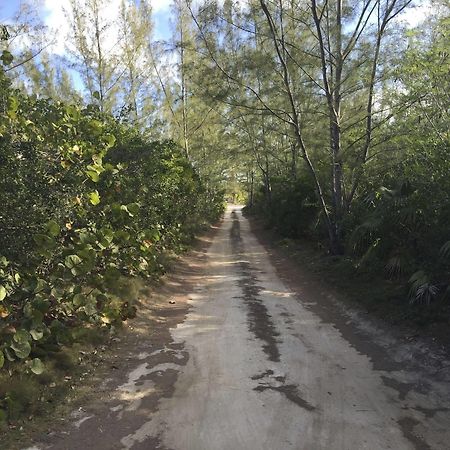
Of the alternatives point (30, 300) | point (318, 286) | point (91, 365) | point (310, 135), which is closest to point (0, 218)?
point (30, 300)

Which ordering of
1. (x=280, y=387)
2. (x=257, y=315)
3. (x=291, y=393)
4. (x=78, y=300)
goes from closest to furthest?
1. (x=78, y=300)
2. (x=291, y=393)
3. (x=280, y=387)
4. (x=257, y=315)

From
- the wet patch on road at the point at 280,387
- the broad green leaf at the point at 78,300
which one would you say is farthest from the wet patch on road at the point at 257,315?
the broad green leaf at the point at 78,300

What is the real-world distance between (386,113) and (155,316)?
339 inches

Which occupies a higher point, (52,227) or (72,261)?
(52,227)

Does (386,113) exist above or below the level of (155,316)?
above

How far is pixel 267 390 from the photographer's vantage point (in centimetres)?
531

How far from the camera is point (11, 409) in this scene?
15.0 feet

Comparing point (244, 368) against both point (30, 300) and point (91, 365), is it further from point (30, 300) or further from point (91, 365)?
point (30, 300)

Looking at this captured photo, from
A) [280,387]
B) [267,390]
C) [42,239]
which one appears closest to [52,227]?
[42,239]

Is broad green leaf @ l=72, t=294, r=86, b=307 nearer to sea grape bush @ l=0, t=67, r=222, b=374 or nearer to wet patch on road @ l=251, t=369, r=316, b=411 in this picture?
sea grape bush @ l=0, t=67, r=222, b=374

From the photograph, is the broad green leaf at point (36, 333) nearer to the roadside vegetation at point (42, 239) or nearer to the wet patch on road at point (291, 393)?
the roadside vegetation at point (42, 239)

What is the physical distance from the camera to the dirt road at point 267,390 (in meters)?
4.27

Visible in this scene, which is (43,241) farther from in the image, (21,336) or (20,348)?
(20,348)

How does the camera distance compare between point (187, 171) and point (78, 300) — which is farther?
point (187, 171)
